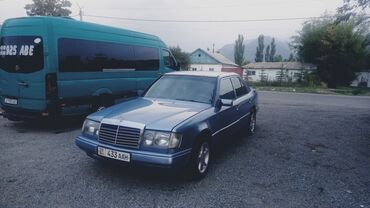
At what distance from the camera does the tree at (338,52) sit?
1329 inches

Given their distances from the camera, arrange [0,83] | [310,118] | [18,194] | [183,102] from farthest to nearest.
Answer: [310,118] < [0,83] < [183,102] < [18,194]

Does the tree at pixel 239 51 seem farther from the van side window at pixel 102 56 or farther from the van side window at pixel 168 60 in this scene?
the van side window at pixel 102 56

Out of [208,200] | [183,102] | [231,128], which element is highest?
[183,102]

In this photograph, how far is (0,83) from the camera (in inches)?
290

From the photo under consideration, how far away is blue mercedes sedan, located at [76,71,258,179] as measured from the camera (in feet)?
12.6

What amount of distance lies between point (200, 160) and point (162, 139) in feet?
3.00

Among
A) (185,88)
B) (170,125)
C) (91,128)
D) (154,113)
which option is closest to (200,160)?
(170,125)

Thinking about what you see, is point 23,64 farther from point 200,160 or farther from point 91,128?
point 200,160

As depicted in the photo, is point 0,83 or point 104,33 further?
point 104,33

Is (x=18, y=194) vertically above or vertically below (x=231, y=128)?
below

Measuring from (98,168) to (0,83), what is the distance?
178 inches

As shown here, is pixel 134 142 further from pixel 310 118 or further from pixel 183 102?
pixel 310 118

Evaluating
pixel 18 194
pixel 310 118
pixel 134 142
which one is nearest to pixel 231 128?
pixel 134 142

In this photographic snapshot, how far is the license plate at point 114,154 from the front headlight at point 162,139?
0.32m
